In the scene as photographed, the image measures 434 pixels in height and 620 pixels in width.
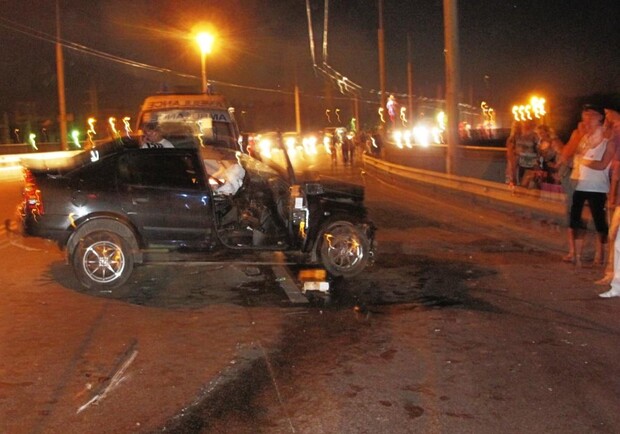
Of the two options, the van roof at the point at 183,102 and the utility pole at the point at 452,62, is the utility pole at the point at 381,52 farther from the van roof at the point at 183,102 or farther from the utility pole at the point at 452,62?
the van roof at the point at 183,102

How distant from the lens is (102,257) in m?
8.38

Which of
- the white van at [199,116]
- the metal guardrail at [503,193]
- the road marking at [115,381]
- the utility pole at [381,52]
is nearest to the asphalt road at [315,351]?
the road marking at [115,381]

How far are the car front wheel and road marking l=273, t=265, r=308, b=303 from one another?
5.68 ft

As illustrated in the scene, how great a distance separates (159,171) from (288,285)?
1.93 metres

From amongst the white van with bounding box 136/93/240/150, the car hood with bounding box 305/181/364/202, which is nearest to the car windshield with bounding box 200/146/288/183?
the car hood with bounding box 305/181/364/202

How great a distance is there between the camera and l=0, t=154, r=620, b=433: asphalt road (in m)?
4.90

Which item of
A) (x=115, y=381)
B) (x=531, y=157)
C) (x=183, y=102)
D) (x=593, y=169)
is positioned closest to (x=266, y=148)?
(x=183, y=102)

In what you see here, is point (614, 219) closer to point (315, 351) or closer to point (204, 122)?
point (315, 351)

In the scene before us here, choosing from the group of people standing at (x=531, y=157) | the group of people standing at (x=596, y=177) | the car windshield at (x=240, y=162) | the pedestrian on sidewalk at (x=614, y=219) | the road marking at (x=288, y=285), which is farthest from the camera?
the group of people standing at (x=531, y=157)

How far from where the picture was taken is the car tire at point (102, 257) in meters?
8.35

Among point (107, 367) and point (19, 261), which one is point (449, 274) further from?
point (19, 261)

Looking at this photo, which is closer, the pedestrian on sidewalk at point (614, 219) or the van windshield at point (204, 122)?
the pedestrian on sidewalk at point (614, 219)

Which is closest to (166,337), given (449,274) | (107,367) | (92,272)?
(107,367)

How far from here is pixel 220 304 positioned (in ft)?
26.2
